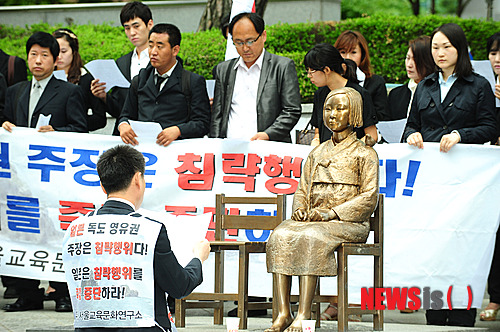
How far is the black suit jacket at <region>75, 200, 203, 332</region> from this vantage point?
4.16 metres

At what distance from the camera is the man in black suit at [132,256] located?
415cm

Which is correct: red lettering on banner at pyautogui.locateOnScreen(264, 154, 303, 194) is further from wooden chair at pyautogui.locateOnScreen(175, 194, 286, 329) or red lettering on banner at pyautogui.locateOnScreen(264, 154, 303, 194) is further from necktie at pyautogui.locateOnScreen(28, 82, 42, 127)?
necktie at pyautogui.locateOnScreen(28, 82, 42, 127)

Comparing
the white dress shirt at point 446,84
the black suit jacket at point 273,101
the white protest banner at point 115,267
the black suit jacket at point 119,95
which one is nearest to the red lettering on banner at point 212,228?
the black suit jacket at point 273,101

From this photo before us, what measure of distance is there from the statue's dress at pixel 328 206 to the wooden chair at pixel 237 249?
0.42 m

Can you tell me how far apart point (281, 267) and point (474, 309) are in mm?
2054

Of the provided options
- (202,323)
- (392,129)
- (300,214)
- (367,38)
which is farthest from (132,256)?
(367,38)

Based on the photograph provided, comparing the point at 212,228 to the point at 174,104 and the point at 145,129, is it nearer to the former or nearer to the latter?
the point at 145,129

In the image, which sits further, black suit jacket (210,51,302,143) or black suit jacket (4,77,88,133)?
black suit jacket (4,77,88,133)

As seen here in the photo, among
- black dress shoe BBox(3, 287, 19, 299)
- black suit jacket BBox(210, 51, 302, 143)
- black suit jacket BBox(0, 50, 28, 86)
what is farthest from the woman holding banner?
black suit jacket BBox(0, 50, 28, 86)

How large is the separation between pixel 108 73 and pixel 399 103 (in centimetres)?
285

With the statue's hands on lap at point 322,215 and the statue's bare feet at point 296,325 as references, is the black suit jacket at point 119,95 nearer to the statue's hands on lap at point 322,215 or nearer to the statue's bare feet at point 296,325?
the statue's hands on lap at point 322,215

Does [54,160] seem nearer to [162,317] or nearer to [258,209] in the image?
[258,209]

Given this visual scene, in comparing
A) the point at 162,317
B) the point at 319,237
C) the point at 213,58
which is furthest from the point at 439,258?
the point at 213,58

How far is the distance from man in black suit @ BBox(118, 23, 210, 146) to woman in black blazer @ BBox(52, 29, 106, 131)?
0.75 meters
